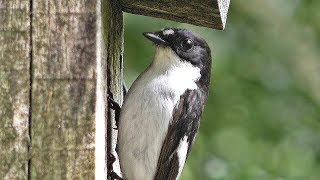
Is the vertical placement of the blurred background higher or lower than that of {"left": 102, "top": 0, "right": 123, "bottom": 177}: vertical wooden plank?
lower

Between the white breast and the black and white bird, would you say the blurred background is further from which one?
the white breast

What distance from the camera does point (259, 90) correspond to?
741cm

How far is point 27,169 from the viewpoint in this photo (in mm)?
3723

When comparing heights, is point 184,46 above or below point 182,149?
above

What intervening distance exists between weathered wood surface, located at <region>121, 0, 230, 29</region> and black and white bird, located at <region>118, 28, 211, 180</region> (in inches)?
4.8

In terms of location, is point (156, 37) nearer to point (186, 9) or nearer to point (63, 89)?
point (186, 9)

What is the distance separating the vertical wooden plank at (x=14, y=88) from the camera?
372 centimetres

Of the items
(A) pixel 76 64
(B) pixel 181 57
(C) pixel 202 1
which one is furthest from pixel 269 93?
(A) pixel 76 64

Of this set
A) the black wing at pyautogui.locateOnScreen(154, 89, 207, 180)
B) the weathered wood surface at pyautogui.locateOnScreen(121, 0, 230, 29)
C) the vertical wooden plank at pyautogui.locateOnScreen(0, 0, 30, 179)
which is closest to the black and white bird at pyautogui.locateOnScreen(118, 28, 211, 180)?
the black wing at pyautogui.locateOnScreen(154, 89, 207, 180)

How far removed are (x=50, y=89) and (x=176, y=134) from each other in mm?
1062

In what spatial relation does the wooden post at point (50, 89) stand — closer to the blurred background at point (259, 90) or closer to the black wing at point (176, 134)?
the black wing at point (176, 134)

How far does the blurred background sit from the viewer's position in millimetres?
7016

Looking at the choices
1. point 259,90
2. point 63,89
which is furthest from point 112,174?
point 259,90

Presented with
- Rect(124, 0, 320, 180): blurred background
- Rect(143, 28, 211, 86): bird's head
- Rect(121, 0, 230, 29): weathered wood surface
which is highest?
Rect(121, 0, 230, 29): weathered wood surface
